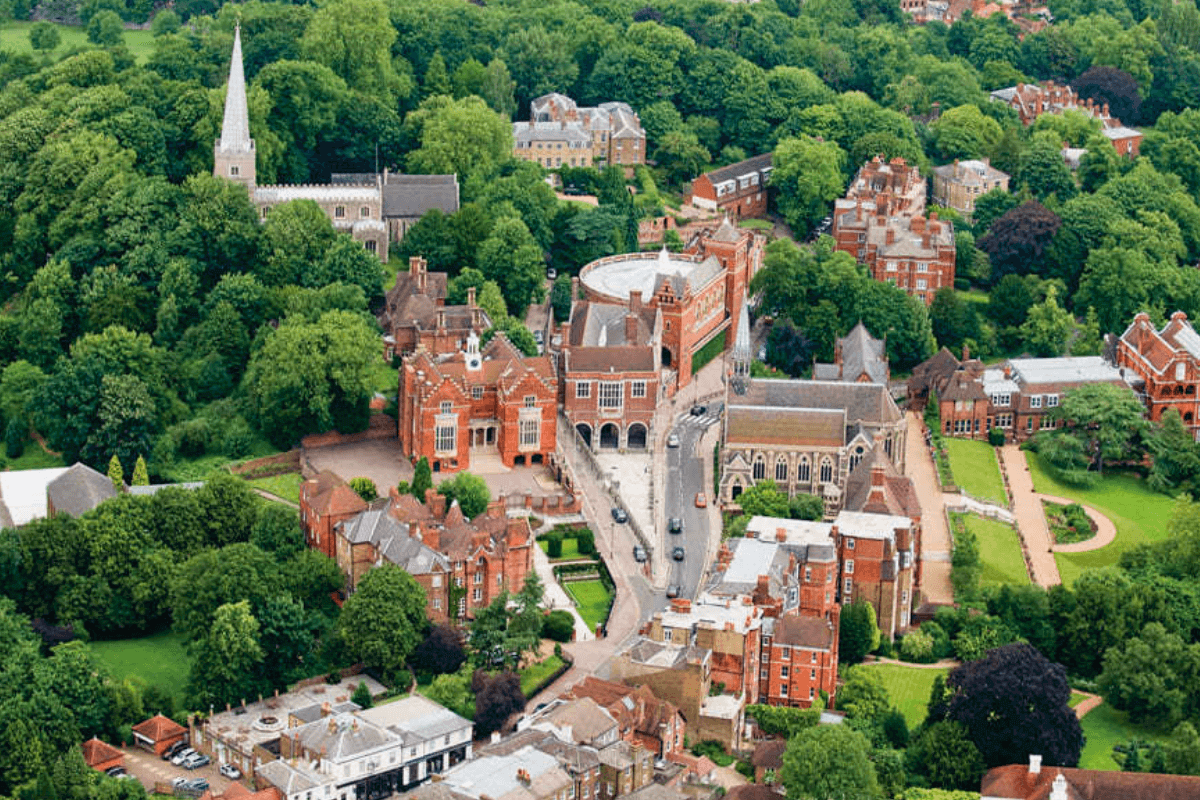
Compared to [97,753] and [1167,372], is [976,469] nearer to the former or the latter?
[1167,372]

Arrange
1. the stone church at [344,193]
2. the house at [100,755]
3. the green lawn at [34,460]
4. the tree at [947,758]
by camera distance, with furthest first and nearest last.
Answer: the stone church at [344,193] → the green lawn at [34,460] → the tree at [947,758] → the house at [100,755]

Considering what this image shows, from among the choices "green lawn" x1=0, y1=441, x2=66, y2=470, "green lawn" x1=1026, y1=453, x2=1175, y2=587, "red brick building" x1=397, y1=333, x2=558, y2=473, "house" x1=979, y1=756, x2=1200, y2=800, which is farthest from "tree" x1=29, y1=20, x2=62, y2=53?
"house" x1=979, y1=756, x2=1200, y2=800

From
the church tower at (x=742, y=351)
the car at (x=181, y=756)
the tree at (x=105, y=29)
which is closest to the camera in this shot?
the car at (x=181, y=756)

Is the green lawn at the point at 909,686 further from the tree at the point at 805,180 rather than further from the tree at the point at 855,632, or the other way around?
the tree at the point at 805,180

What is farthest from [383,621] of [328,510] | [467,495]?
[467,495]

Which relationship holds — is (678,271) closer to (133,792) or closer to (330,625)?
(330,625)

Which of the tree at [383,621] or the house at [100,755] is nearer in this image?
the house at [100,755]

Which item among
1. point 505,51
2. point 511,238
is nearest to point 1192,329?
point 511,238

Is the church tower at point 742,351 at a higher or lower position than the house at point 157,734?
higher

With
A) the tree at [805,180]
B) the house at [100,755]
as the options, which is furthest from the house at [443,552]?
the tree at [805,180]
